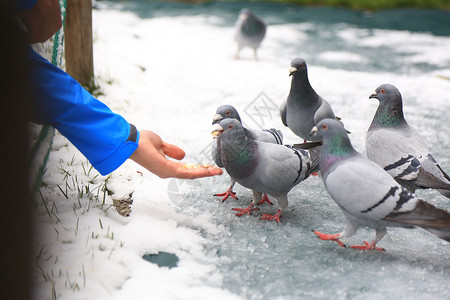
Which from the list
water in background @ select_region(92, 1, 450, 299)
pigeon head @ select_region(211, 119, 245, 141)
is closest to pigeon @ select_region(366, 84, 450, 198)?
water in background @ select_region(92, 1, 450, 299)

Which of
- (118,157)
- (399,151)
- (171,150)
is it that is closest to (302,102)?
(399,151)

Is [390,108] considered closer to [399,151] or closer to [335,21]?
[399,151]

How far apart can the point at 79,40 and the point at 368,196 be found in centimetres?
304

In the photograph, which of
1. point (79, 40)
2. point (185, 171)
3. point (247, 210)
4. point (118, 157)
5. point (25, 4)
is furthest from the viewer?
point (79, 40)

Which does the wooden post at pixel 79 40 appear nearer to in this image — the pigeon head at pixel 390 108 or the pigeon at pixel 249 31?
the pigeon at pixel 249 31

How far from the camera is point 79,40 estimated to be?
411 centimetres

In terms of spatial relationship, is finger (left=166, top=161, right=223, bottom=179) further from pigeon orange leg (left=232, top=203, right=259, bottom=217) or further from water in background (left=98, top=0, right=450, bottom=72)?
water in background (left=98, top=0, right=450, bottom=72)

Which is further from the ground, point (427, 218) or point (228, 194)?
point (427, 218)

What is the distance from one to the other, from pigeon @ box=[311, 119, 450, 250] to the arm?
4.48 feet

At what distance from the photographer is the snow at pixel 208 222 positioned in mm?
1994

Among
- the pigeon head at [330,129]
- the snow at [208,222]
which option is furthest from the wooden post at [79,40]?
the pigeon head at [330,129]

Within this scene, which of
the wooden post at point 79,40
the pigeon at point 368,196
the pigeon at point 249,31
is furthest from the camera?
the pigeon at point 249,31

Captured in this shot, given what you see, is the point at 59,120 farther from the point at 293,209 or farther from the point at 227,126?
the point at 293,209

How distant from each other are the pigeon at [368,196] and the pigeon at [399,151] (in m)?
0.43
